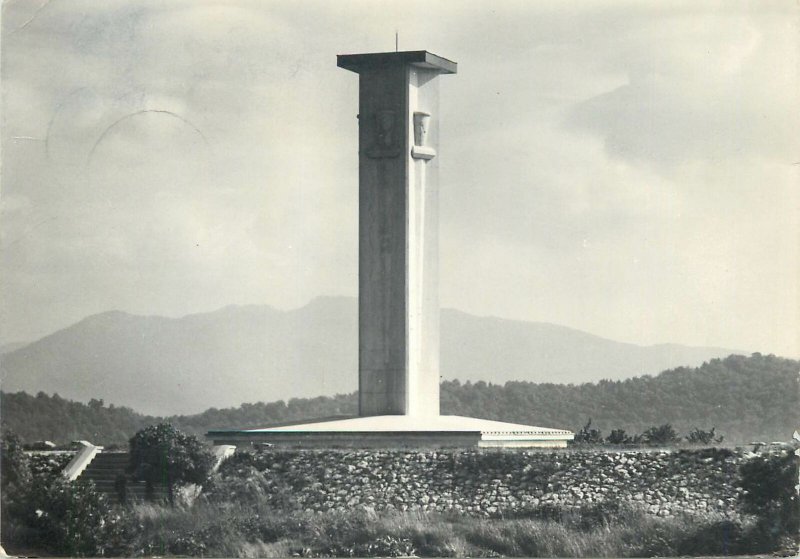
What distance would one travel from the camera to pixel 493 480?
29.1 meters

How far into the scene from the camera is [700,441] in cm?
3484

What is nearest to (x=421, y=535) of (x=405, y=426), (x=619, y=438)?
(x=405, y=426)

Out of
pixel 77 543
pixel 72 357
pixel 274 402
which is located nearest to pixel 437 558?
pixel 77 543

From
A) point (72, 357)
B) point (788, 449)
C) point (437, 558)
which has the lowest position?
point (437, 558)

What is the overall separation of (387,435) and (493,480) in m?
2.71

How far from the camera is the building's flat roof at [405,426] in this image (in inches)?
1217

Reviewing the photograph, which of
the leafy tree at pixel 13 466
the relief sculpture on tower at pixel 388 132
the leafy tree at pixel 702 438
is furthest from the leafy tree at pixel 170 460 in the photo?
the leafy tree at pixel 702 438

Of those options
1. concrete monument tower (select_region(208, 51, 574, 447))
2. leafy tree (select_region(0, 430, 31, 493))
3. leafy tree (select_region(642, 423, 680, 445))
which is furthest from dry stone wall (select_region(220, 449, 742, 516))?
leafy tree (select_region(642, 423, 680, 445))

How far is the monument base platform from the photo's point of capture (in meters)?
A: 30.6

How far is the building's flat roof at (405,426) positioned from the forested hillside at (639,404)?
27792 millimetres

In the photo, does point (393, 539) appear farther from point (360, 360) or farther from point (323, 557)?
point (360, 360)

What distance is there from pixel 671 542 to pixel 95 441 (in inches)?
1067

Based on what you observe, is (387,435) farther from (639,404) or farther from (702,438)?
(639,404)

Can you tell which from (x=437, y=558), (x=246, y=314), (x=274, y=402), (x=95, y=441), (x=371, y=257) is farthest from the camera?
(x=274, y=402)
